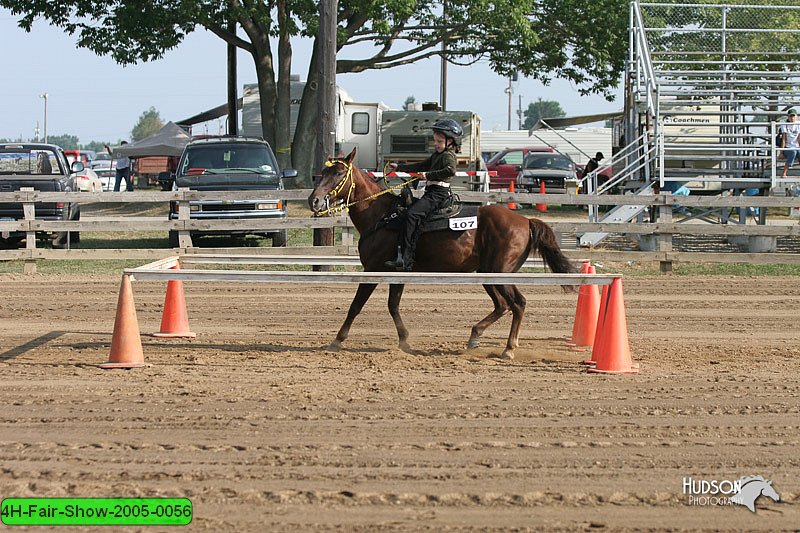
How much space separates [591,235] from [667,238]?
227cm

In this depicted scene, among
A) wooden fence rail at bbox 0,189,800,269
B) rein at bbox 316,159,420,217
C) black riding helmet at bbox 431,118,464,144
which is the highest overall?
black riding helmet at bbox 431,118,464,144

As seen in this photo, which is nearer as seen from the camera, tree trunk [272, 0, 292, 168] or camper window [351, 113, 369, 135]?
tree trunk [272, 0, 292, 168]

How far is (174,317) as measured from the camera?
439 inches

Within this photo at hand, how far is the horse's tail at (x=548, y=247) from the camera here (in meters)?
10.4

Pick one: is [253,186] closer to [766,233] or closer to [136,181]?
[766,233]

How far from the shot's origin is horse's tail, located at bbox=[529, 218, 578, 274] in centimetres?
1044

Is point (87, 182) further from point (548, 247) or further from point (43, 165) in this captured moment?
point (548, 247)

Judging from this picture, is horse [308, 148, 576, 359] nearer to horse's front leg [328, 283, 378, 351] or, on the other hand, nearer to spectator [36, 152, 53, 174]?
horse's front leg [328, 283, 378, 351]

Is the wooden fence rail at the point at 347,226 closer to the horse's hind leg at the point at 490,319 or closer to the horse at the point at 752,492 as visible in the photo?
the horse's hind leg at the point at 490,319

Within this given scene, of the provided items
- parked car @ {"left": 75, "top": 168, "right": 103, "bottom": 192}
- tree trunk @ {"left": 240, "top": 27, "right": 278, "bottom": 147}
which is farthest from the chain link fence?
parked car @ {"left": 75, "top": 168, "right": 103, "bottom": 192}

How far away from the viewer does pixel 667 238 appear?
17.8 metres

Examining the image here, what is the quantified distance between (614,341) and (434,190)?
2.47 metres

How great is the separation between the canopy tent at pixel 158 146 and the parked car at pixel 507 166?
45.6 feet

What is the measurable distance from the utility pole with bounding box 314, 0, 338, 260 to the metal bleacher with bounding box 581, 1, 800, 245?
5.48m
